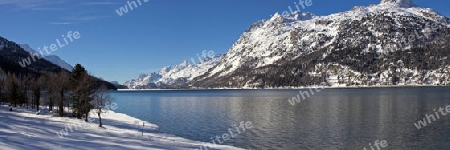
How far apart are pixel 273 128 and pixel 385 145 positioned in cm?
2434

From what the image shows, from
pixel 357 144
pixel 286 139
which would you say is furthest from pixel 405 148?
pixel 286 139

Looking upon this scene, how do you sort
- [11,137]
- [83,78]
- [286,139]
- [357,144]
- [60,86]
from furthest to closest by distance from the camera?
[60,86], [83,78], [286,139], [357,144], [11,137]

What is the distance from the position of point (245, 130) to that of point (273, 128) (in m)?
6.13

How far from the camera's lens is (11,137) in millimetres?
33188

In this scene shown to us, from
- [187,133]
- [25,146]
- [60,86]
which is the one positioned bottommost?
[187,133]

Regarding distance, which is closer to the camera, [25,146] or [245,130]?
[25,146]

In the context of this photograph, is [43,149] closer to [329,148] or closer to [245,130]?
[329,148]

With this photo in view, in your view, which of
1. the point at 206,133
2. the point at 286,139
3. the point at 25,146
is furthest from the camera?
the point at 206,133

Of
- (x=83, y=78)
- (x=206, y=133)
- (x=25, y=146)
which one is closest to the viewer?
(x=25, y=146)

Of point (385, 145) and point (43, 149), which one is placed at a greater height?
point (43, 149)

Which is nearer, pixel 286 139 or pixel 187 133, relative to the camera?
pixel 286 139

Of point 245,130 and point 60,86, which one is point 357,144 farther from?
point 60,86

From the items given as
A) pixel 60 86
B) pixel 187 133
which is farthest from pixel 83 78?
pixel 187 133

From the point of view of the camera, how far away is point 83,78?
245ft
